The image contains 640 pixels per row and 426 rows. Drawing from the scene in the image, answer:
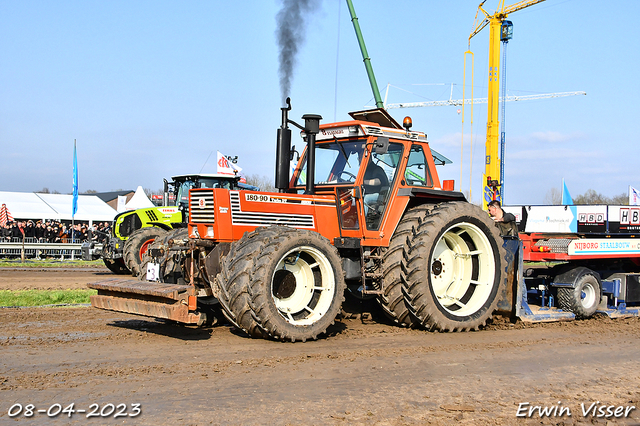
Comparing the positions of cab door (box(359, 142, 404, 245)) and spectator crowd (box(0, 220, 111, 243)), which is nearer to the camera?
cab door (box(359, 142, 404, 245))

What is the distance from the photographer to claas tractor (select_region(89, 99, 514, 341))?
586 cm

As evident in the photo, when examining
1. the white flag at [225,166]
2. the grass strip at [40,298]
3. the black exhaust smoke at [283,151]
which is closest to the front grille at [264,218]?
the black exhaust smoke at [283,151]

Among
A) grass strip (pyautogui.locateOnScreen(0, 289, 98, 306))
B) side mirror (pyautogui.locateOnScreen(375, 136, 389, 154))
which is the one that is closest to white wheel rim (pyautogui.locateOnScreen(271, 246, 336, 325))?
side mirror (pyautogui.locateOnScreen(375, 136, 389, 154))

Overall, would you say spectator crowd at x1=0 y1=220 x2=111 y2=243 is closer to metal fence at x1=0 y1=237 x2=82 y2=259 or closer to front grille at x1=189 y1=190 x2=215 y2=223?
metal fence at x1=0 y1=237 x2=82 y2=259

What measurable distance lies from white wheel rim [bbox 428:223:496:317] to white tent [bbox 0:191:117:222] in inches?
1047

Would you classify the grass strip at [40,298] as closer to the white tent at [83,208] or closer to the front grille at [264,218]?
the front grille at [264,218]

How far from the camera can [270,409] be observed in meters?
3.97

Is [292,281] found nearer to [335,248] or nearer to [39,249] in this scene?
[335,248]

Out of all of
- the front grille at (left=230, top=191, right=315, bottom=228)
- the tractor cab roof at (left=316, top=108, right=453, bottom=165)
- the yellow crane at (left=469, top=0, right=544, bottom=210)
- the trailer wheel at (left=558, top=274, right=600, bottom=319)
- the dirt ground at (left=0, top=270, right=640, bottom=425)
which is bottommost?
the dirt ground at (left=0, top=270, right=640, bottom=425)

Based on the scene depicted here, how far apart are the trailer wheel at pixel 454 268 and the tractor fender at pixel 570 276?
53.0 inches

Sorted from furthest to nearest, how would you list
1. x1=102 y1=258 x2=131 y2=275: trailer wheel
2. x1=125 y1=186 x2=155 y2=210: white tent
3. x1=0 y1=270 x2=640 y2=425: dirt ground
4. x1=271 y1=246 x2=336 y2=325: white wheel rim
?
x1=125 y1=186 x2=155 y2=210: white tent, x1=102 y1=258 x2=131 y2=275: trailer wheel, x1=271 y1=246 x2=336 y2=325: white wheel rim, x1=0 y1=270 x2=640 y2=425: dirt ground

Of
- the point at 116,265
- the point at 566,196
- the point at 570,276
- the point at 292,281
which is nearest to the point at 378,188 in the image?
the point at 292,281

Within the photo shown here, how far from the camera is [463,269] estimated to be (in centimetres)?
802

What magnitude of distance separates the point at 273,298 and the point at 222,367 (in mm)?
1090
